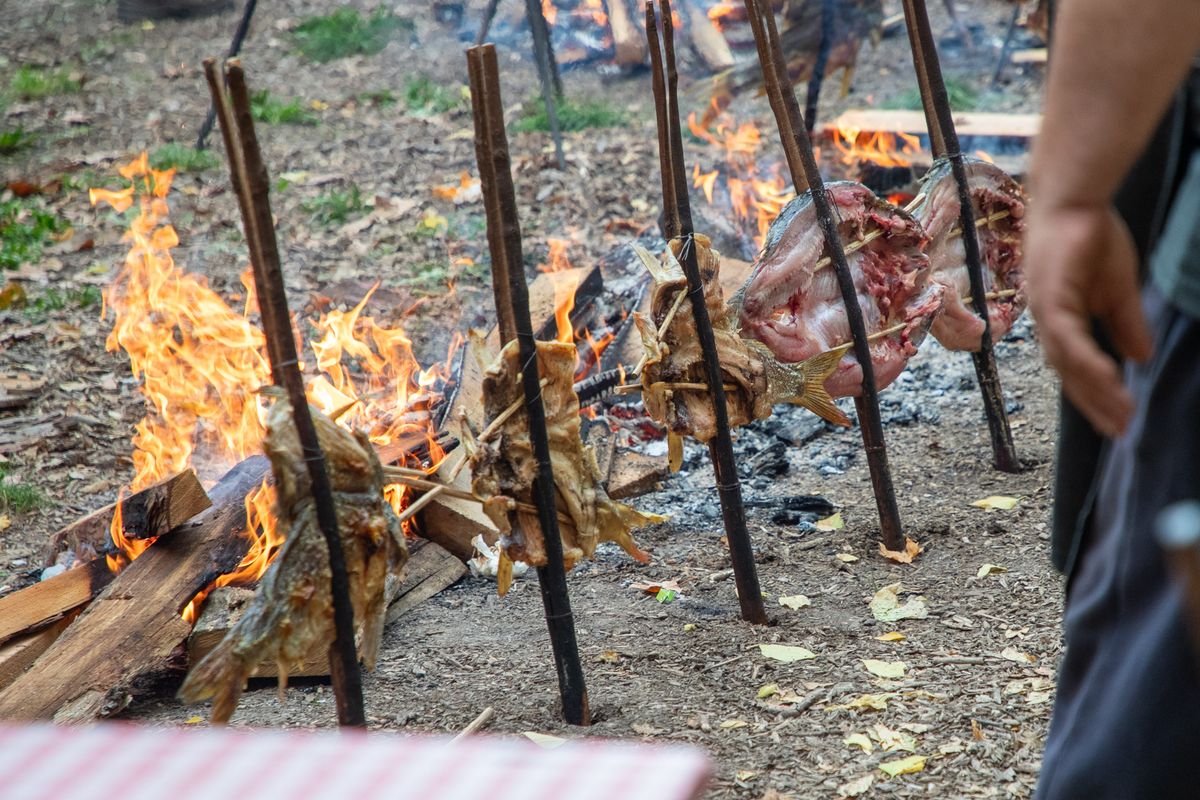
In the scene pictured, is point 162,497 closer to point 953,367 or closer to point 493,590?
point 493,590

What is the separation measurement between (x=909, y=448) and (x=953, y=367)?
108 centimetres

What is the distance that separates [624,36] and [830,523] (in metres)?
8.25

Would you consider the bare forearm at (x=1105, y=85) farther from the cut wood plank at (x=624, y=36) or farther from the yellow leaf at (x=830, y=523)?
the cut wood plank at (x=624, y=36)

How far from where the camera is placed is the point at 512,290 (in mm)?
3117

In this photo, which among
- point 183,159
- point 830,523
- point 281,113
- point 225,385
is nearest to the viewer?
point 830,523

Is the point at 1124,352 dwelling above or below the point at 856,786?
above

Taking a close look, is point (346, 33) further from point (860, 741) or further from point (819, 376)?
point (860, 741)

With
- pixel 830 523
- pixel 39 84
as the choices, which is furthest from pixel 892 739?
pixel 39 84

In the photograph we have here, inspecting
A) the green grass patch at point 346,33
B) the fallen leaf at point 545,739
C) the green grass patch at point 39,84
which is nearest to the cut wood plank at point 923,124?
the green grass patch at point 346,33

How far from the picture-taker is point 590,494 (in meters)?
3.39

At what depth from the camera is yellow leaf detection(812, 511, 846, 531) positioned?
4.80 metres

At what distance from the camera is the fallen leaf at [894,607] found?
4.05 meters

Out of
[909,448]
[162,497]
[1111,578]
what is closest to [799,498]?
[909,448]

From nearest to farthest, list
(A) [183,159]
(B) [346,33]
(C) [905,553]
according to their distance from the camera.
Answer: (C) [905,553], (A) [183,159], (B) [346,33]
